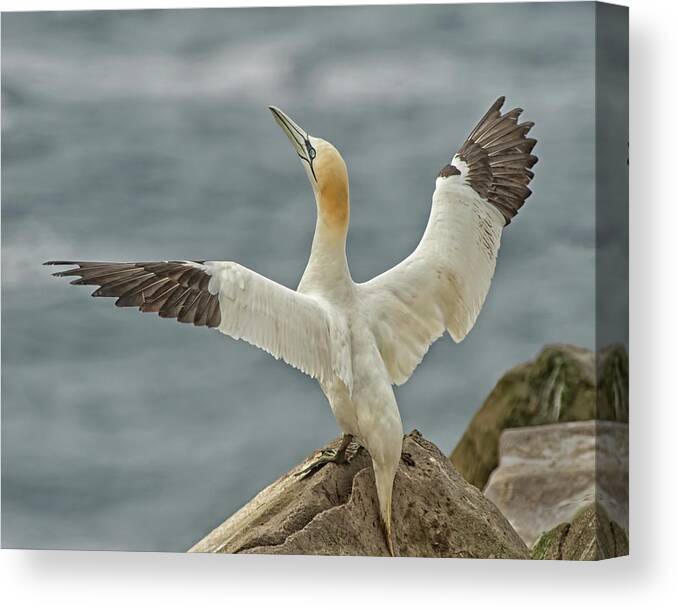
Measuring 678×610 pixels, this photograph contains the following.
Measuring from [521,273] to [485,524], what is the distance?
1024mm

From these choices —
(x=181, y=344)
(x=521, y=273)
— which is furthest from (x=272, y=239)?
(x=521, y=273)

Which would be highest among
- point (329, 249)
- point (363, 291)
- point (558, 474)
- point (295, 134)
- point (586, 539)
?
point (295, 134)

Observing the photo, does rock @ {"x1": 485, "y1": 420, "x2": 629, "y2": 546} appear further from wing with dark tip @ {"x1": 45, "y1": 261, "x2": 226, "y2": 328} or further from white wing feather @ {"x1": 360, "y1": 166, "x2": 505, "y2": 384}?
wing with dark tip @ {"x1": 45, "y1": 261, "x2": 226, "y2": 328}

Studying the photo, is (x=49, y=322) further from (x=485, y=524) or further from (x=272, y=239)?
(x=485, y=524)

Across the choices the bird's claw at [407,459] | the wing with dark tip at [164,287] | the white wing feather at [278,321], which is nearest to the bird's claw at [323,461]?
the bird's claw at [407,459]

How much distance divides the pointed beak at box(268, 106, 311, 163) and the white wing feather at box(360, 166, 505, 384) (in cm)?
57

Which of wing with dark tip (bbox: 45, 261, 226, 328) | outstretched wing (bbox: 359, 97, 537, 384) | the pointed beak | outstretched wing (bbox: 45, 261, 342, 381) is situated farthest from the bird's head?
wing with dark tip (bbox: 45, 261, 226, 328)

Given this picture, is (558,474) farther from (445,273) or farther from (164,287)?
(164,287)

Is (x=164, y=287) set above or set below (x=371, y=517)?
above

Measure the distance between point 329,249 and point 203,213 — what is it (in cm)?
64

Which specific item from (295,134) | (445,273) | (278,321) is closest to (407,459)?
(445,273)

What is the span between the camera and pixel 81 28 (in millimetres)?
7508

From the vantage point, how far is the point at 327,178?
7133mm

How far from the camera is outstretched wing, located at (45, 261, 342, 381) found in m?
6.60
